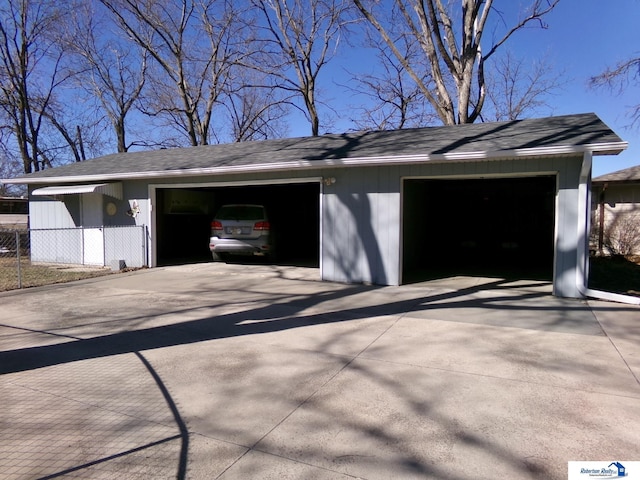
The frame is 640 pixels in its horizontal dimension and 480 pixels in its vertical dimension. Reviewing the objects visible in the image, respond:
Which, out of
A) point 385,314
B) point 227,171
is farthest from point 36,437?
point 227,171

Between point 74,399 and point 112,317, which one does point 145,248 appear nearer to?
point 112,317

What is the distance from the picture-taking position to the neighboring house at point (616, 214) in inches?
572

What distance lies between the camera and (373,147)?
9.37 metres

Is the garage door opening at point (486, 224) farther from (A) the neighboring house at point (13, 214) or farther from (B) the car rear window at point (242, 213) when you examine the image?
(A) the neighboring house at point (13, 214)

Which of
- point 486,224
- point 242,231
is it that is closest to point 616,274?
point 486,224

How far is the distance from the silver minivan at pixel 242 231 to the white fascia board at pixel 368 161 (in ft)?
Answer: 4.25

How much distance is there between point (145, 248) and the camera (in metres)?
11.4

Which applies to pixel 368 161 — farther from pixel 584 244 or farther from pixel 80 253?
pixel 80 253

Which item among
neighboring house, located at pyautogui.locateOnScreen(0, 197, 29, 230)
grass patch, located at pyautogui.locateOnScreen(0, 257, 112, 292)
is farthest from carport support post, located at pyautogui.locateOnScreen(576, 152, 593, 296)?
neighboring house, located at pyautogui.locateOnScreen(0, 197, 29, 230)

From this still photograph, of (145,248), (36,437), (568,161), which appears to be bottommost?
(36,437)

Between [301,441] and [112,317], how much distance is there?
14.4 feet

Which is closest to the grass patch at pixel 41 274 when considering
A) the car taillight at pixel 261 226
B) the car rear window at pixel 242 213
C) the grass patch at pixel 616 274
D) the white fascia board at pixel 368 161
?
the white fascia board at pixel 368 161

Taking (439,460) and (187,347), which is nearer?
Answer: (439,460)

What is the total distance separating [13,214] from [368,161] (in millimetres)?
21110
